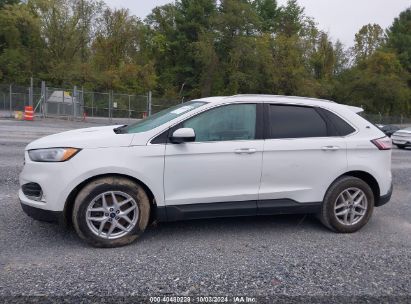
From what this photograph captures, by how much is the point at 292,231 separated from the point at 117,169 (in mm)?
2277

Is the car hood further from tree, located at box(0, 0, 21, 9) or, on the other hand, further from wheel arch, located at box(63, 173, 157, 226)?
tree, located at box(0, 0, 21, 9)

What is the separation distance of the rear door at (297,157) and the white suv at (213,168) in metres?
0.01

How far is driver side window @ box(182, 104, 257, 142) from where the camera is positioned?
4.69m

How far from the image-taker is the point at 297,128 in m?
5.03

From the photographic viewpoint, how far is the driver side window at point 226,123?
469 cm

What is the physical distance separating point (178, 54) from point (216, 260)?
5563 cm

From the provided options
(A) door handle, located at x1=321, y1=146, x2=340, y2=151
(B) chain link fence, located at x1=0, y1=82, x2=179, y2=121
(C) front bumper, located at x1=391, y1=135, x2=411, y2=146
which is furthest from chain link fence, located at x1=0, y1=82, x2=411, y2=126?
(A) door handle, located at x1=321, y1=146, x2=340, y2=151

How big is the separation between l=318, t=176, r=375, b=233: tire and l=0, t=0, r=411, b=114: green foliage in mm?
46128

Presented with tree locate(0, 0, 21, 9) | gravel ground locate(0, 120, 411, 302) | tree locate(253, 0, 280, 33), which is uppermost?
tree locate(253, 0, 280, 33)

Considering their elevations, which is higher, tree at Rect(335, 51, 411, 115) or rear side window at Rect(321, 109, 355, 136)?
tree at Rect(335, 51, 411, 115)

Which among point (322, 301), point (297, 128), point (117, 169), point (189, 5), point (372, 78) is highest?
point (189, 5)

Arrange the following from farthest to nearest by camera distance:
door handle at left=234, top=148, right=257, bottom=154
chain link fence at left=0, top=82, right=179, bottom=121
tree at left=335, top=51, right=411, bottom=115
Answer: tree at left=335, top=51, right=411, bottom=115 → chain link fence at left=0, top=82, right=179, bottom=121 → door handle at left=234, top=148, right=257, bottom=154

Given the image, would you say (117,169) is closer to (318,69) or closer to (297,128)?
(297,128)

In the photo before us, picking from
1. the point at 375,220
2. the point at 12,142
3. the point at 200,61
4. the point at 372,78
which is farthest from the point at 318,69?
the point at 375,220
